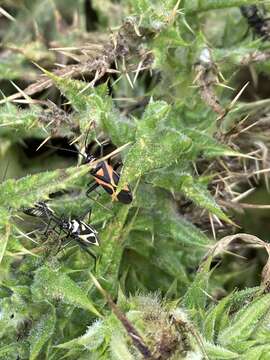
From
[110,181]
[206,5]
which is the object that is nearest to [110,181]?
[110,181]

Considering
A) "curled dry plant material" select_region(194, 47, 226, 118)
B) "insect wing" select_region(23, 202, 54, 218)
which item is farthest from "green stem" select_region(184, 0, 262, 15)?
"insect wing" select_region(23, 202, 54, 218)

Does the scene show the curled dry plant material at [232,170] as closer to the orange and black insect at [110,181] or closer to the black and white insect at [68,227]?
the orange and black insect at [110,181]

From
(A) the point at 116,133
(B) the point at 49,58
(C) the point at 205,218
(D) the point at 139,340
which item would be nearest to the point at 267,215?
(C) the point at 205,218

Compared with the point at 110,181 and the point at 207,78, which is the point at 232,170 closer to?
the point at 207,78

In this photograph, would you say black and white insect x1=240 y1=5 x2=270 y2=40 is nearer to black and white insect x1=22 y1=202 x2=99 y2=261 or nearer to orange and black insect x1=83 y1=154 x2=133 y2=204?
orange and black insect x1=83 y1=154 x2=133 y2=204

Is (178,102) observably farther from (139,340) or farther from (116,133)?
(139,340)

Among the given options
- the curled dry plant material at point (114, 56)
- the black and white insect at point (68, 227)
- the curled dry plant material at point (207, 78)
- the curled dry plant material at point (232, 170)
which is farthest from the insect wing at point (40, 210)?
the curled dry plant material at point (207, 78)

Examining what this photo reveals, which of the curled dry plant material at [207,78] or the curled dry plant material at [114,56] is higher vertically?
the curled dry plant material at [114,56]
